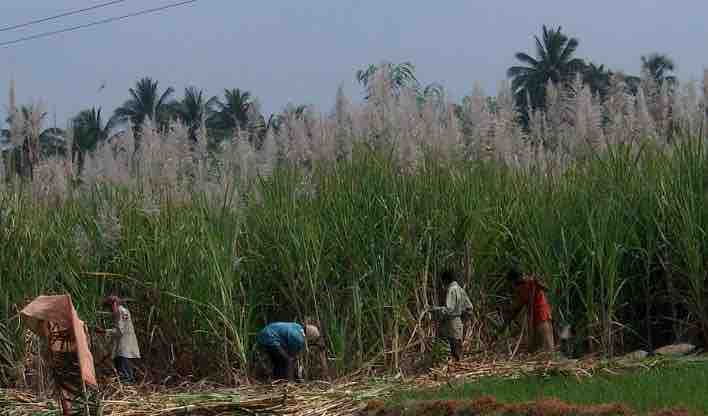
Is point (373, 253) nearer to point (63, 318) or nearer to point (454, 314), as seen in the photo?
point (454, 314)

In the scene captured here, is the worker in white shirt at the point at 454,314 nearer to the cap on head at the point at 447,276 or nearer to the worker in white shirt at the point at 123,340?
the cap on head at the point at 447,276

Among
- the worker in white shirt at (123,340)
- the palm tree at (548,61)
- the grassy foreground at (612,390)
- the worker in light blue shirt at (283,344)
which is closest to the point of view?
the grassy foreground at (612,390)

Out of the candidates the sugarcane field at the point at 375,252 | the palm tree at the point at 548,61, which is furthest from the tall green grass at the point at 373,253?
the palm tree at the point at 548,61

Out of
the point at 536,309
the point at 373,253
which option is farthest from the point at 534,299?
the point at 373,253

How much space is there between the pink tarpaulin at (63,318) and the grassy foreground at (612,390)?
9.44ft

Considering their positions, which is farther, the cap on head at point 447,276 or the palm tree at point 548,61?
the palm tree at point 548,61

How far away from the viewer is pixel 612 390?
901cm

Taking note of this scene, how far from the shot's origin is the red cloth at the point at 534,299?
1209 centimetres

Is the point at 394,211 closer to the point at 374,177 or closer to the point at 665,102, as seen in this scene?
the point at 374,177

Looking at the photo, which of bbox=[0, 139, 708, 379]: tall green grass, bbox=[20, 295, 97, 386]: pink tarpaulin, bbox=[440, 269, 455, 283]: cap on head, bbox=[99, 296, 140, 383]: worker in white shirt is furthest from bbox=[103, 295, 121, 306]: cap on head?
bbox=[440, 269, 455, 283]: cap on head

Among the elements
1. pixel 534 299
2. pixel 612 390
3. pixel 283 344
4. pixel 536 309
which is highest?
pixel 534 299

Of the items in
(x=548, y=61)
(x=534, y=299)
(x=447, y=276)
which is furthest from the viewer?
(x=548, y=61)

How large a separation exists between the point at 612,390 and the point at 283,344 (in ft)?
13.7

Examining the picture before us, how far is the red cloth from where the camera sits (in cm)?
1209
